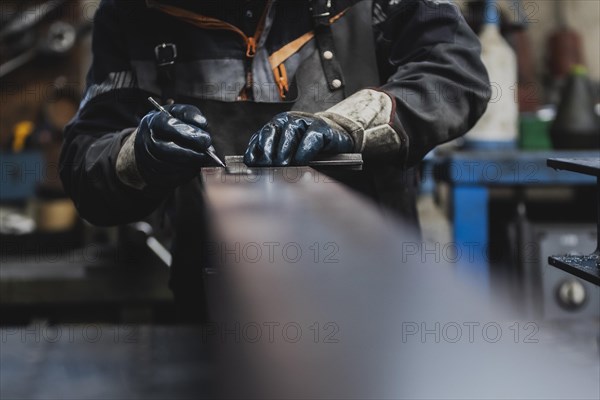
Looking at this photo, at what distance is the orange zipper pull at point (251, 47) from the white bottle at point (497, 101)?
1.19 m

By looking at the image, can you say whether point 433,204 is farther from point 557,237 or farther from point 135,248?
point 135,248

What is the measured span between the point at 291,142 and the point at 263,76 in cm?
38

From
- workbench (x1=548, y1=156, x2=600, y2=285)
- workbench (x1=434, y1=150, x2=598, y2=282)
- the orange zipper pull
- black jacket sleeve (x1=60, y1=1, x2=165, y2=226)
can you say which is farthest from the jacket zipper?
workbench (x1=434, y1=150, x2=598, y2=282)

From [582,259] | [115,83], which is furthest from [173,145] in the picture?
[582,259]

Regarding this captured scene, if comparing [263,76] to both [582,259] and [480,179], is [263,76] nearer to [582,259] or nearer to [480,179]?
[582,259]

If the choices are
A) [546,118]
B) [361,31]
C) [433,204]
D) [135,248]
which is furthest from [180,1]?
[433,204]

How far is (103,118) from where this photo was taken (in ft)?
4.61

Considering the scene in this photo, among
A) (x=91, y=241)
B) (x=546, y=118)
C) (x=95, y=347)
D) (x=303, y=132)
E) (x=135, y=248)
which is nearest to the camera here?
(x=303, y=132)

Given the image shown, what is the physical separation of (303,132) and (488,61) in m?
1.49

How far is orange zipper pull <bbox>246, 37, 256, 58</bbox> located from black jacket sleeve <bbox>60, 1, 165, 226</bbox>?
201mm

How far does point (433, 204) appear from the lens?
3303 millimetres

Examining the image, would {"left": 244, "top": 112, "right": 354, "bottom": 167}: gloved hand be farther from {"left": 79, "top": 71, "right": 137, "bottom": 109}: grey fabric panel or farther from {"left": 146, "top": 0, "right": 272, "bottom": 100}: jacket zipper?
{"left": 79, "top": 71, "right": 137, "bottom": 109}: grey fabric panel

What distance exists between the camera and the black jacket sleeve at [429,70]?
4.09 feet

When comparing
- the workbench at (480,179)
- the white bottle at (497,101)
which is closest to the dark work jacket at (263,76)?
the workbench at (480,179)
